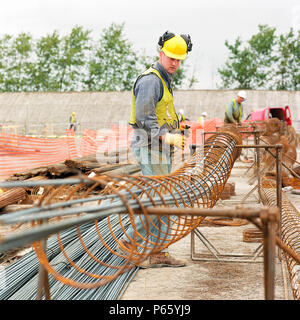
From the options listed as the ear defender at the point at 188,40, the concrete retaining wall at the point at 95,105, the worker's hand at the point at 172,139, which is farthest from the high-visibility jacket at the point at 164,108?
the concrete retaining wall at the point at 95,105

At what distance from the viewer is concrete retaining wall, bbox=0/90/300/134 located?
39219 millimetres

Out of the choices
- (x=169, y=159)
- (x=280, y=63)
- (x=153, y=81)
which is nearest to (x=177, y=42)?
(x=153, y=81)

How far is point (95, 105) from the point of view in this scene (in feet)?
138

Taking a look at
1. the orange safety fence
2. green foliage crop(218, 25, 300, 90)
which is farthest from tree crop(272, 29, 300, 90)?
the orange safety fence

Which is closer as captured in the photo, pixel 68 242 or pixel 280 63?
pixel 68 242

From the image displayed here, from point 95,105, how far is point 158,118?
37.9 meters

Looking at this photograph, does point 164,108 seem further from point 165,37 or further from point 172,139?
point 165,37

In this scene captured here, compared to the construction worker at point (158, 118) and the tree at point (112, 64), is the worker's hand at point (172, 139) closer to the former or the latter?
the construction worker at point (158, 118)

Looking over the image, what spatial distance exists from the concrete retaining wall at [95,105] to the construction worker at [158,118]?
1301 inches
